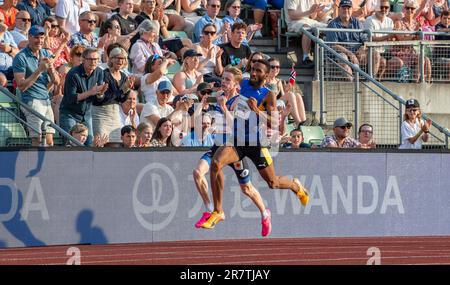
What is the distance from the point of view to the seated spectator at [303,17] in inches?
933

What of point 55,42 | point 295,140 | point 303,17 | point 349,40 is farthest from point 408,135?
point 55,42

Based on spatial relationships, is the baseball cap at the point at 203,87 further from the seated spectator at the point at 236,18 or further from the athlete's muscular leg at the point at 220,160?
the athlete's muscular leg at the point at 220,160

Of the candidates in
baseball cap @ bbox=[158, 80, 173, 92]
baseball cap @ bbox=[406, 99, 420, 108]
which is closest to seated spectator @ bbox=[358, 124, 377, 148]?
baseball cap @ bbox=[406, 99, 420, 108]

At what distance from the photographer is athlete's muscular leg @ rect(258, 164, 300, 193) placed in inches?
723

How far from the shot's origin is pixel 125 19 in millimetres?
21812

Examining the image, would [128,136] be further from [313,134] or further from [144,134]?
[313,134]

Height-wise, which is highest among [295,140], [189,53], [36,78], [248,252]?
[189,53]

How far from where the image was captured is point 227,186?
66.5 ft

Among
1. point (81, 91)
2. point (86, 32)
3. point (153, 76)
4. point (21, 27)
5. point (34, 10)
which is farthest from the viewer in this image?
point (34, 10)

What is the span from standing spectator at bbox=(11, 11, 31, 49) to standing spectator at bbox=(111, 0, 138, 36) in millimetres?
1498

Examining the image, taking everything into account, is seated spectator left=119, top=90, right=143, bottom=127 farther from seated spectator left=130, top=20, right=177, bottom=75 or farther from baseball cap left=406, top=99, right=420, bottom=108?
baseball cap left=406, top=99, right=420, bottom=108

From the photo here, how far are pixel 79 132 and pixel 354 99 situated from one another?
5496 millimetres
